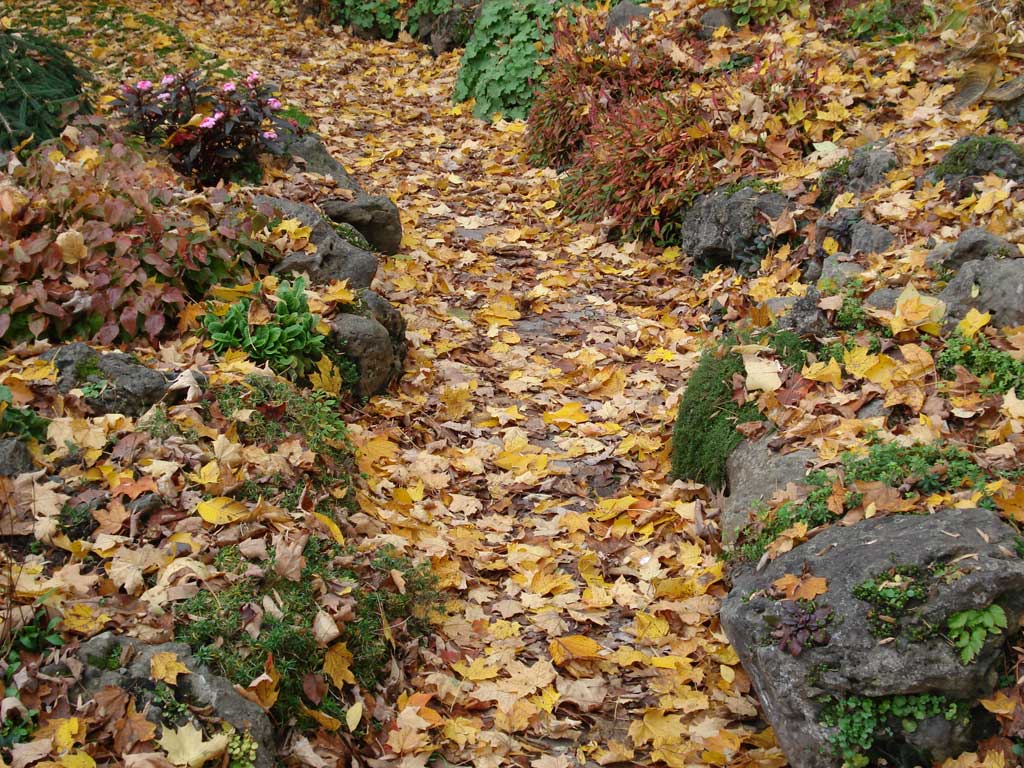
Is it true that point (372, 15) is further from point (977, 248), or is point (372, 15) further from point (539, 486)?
point (977, 248)

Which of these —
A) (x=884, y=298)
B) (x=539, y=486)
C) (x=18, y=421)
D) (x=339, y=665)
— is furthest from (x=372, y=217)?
(x=339, y=665)

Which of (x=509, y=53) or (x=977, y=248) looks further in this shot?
(x=509, y=53)

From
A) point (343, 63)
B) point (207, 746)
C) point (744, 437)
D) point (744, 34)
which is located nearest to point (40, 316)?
point (207, 746)

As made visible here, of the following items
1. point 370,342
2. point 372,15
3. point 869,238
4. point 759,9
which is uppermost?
point 759,9

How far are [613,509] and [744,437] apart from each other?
0.72 m

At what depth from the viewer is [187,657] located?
2975mm

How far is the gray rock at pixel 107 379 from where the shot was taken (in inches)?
156

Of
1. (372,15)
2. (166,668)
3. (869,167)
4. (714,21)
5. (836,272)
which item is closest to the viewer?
(166,668)

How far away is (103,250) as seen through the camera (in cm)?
466

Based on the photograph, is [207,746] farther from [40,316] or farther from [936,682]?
[40,316]

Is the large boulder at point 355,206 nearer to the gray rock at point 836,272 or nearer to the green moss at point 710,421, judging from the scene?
the green moss at point 710,421

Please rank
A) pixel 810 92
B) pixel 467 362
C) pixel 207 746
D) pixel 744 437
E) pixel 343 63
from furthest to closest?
pixel 343 63 → pixel 810 92 → pixel 467 362 → pixel 744 437 → pixel 207 746

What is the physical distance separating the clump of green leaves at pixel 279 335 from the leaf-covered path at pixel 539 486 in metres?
0.47

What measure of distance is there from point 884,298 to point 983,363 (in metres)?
0.71
